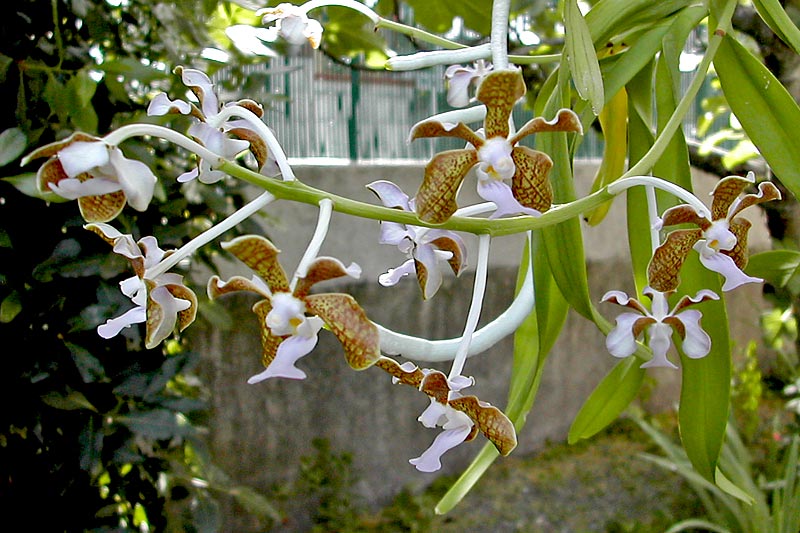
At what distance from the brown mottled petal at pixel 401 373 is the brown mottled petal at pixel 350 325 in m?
0.03

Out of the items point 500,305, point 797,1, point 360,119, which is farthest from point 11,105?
point 500,305

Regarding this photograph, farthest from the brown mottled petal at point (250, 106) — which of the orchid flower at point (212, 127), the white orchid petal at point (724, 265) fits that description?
the white orchid petal at point (724, 265)

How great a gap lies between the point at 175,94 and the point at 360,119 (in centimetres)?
92

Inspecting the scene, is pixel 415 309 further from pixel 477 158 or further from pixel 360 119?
pixel 477 158

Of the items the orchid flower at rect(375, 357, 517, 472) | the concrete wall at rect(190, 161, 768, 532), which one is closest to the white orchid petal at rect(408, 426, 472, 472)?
the orchid flower at rect(375, 357, 517, 472)

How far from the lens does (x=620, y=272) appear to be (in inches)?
81.4

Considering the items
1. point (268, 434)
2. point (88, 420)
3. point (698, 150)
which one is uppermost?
point (698, 150)

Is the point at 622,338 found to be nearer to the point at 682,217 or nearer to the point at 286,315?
the point at 682,217

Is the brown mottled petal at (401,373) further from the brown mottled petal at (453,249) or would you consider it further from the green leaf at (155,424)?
the green leaf at (155,424)

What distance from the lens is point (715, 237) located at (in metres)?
0.30

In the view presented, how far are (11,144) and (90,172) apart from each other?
0.44 meters

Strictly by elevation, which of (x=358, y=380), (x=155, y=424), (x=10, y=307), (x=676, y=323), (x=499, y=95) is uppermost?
(x=499, y=95)

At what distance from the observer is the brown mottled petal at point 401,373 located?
0.27 meters

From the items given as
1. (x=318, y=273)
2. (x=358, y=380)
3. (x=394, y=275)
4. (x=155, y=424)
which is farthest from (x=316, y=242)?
(x=358, y=380)
